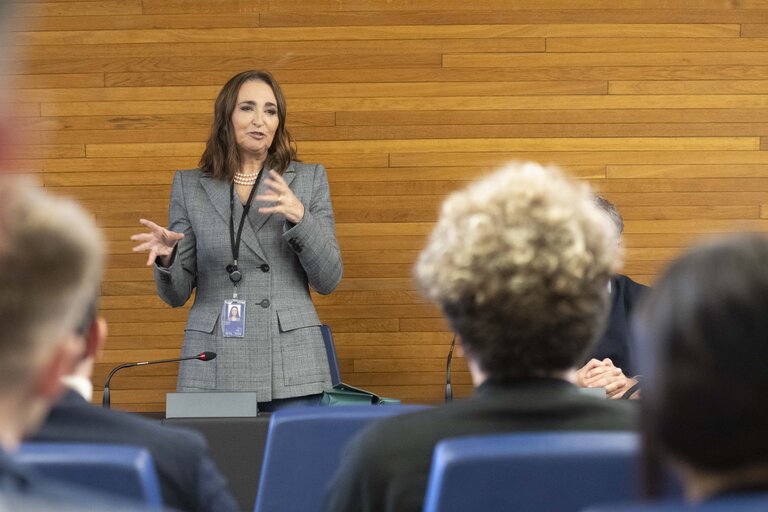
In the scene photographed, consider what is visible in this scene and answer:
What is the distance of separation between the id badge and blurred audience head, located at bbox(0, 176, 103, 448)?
2.60 metres

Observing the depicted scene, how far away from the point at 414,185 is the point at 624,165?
1.11m

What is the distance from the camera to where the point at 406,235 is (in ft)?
16.8

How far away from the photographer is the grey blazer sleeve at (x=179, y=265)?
3438 mm

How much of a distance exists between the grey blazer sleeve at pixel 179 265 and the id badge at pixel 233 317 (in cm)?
17

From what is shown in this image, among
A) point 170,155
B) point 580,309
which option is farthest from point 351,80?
point 580,309

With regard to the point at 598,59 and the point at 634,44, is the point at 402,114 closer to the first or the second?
the point at 598,59

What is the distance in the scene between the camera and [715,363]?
80 centimetres

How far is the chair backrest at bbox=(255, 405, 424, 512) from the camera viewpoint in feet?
5.46

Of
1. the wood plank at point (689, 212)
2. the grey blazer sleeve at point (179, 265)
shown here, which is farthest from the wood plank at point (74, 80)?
the wood plank at point (689, 212)

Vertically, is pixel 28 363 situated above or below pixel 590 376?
above

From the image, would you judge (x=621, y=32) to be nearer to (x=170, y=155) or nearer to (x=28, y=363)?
(x=170, y=155)

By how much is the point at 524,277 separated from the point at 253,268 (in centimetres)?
232

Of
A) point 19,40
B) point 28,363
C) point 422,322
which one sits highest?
point 19,40

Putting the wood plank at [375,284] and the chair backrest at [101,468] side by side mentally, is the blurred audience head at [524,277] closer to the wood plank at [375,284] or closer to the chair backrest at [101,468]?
the chair backrest at [101,468]
